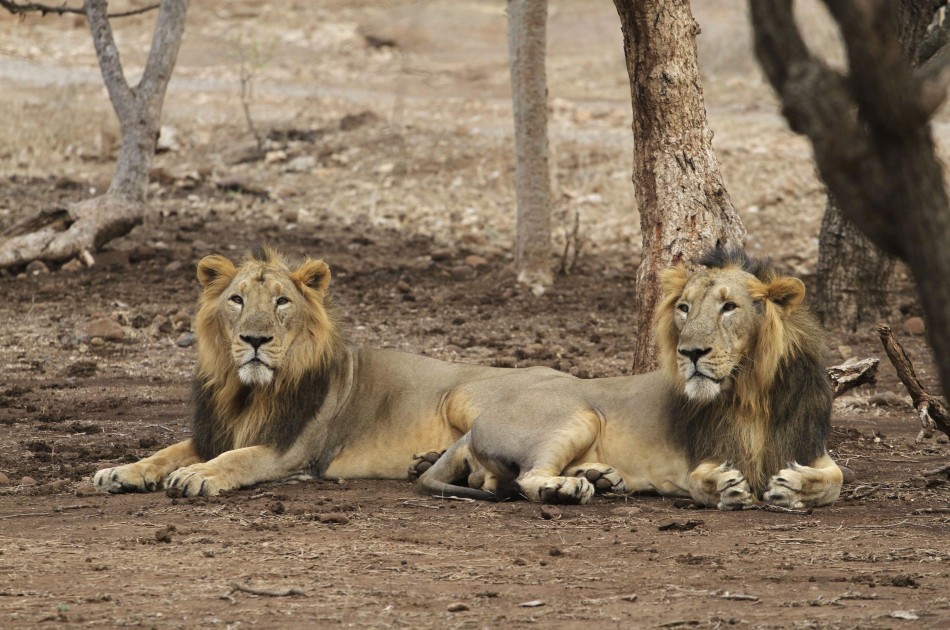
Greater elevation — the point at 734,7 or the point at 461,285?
the point at 734,7

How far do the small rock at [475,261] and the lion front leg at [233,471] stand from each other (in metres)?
6.03

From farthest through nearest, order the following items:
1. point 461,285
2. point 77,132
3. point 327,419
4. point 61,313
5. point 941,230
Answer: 1. point 77,132
2. point 461,285
3. point 61,313
4. point 327,419
5. point 941,230

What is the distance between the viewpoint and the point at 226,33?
26.3m

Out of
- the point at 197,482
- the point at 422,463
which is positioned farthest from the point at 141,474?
the point at 422,463

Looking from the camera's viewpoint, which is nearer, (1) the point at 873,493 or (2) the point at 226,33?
(1) the point at 873,493

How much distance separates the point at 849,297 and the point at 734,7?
1800 centimetres

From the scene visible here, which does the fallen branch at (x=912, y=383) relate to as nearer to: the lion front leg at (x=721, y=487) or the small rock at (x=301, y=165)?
the lion front leg at (x=721, y=487)

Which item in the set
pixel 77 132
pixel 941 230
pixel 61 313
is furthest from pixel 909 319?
pixel 77 132

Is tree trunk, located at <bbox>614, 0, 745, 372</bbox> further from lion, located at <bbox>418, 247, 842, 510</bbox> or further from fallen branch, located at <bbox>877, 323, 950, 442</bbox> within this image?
fallen branch, located at <bbox>877, 323, 950, 442</bbox>

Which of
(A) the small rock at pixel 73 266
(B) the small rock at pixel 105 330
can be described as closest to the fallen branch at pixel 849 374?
(B) the small rock at pixel 105 330

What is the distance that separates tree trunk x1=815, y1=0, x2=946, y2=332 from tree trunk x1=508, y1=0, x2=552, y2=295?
239cm

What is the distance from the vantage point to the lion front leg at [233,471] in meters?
5.86

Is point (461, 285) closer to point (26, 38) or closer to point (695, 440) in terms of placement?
point (695, 440)

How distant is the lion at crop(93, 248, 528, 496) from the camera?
20.0 ft
